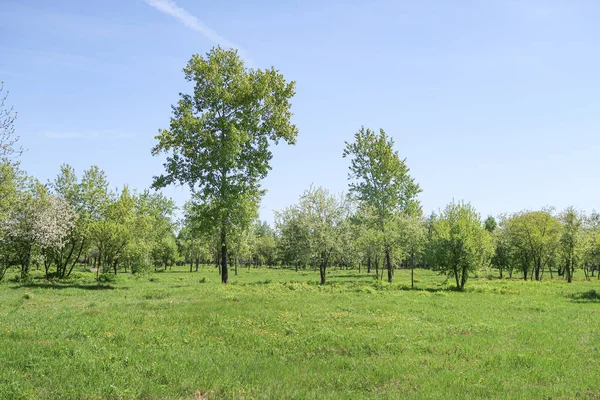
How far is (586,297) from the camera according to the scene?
3456 cm

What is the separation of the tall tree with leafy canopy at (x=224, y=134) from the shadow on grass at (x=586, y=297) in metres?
29.5

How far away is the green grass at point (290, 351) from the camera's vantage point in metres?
11.0

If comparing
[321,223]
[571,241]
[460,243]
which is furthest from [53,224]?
[571,241]

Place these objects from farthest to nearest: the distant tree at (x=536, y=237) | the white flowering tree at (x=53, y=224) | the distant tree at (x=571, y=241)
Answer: the distant tree at (x=536, y=237) → the distant tree at (x=571, y=241) → the white flowering tree at (x=53, y=224)

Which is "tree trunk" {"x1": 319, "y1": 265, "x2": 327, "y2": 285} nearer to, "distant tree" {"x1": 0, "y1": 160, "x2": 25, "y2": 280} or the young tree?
the young tree

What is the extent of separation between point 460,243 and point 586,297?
11123 mm

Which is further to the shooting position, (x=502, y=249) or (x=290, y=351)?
(x=502, y=249)

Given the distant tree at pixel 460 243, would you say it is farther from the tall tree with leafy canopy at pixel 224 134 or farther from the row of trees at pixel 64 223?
the row of trees at pixel 64 223

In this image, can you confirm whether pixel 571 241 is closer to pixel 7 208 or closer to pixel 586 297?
pixel 586 297

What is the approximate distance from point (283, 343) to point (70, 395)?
775cm

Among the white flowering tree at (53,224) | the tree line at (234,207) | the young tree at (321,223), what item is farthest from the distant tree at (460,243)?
the white flowering tree at (53,224)

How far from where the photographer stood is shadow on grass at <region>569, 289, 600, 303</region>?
32.2 meters

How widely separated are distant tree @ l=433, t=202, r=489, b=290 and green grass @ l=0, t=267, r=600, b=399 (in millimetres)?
Result: 14259

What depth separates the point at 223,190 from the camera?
39281 mm
